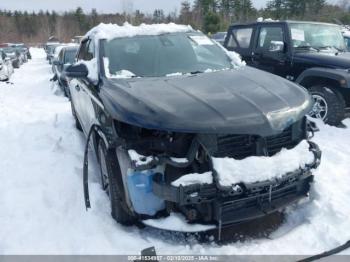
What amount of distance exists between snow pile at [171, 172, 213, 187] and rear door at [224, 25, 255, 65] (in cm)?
502

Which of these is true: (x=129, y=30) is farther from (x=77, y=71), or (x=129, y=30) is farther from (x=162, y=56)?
(x=77, y=71)

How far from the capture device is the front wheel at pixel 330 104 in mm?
5918

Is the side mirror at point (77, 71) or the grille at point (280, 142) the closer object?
the grille at point (280, 142)

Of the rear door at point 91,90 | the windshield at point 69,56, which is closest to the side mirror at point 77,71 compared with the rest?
the rear door at point 91,90

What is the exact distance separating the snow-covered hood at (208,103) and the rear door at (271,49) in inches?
123

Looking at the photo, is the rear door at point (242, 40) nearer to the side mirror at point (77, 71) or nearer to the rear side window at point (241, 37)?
the rear side window at point (241, 37)

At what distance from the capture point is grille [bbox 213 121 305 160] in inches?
111

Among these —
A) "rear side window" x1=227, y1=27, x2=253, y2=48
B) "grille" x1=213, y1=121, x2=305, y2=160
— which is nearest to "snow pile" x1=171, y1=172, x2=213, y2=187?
"grille" x1=213, y1=121, x2=305, y2=160

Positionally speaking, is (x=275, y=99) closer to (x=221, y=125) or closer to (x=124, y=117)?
(x=221, y=125)

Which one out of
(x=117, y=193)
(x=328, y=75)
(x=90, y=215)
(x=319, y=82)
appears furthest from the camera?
(x=319, y=82)

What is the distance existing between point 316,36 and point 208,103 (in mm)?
4820

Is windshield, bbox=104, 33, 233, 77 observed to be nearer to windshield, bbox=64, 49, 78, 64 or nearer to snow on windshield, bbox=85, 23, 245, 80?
snow on windshield, bbox=85, 23, 245, 80

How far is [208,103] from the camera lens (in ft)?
9.58

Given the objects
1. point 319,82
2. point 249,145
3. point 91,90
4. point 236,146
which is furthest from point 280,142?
point 319,82
